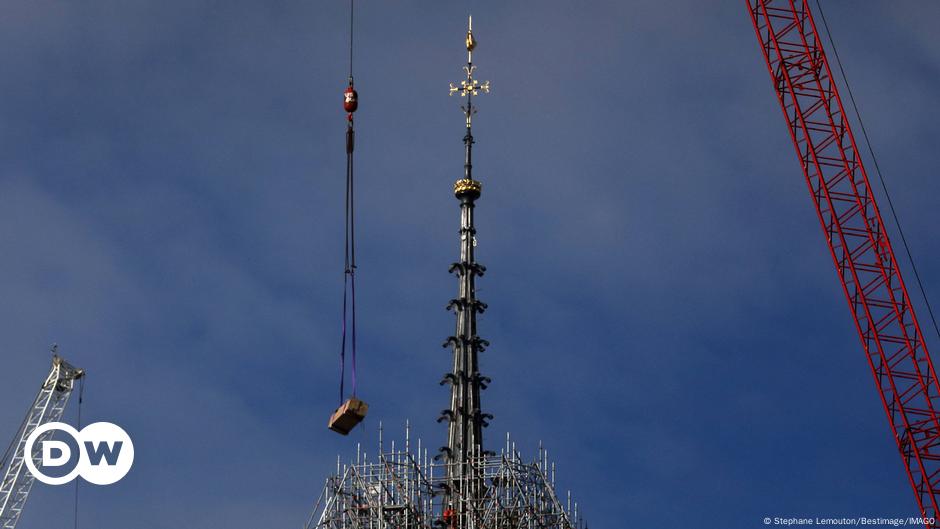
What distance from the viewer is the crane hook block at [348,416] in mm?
175625

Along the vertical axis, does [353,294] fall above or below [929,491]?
above

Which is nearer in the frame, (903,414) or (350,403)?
(350,403)

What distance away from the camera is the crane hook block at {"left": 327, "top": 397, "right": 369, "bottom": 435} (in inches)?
6914

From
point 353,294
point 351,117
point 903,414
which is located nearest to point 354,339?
point 353,294

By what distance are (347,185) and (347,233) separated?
4.72 meters

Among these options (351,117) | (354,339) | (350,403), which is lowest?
(350,403)

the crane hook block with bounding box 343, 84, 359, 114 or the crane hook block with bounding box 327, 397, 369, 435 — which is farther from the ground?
the crane hook block with bounding box 343, 84, 359, 114

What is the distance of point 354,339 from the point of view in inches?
7746

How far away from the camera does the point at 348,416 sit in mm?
176375

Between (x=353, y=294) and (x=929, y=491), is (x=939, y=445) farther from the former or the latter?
(x=353, y=294)

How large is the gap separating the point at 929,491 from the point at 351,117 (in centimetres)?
6496

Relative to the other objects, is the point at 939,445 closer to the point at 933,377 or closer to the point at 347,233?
the point at 933,377

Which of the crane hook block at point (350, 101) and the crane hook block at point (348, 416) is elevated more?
the crane hook block at point (350, 101)

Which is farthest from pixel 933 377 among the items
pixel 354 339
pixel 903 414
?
pixel 354 339
